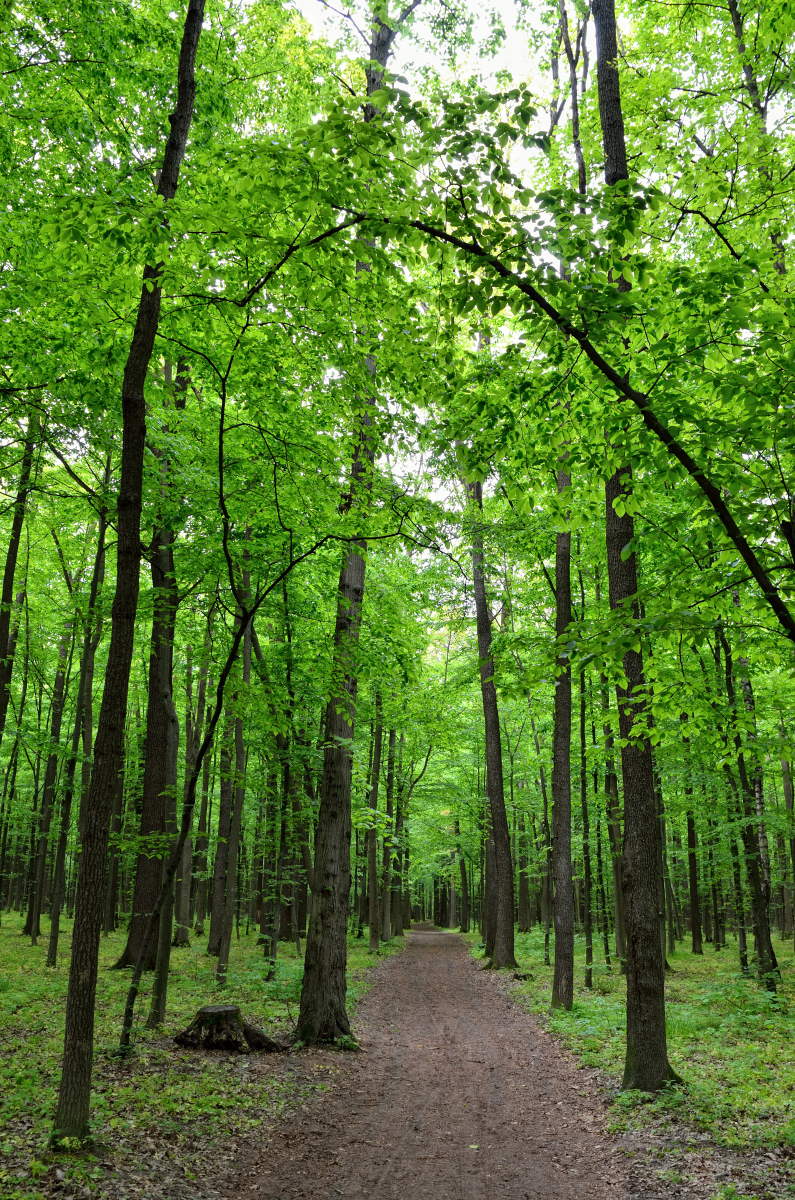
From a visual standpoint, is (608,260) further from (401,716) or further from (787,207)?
(401,716)

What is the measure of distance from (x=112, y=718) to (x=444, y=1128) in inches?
203

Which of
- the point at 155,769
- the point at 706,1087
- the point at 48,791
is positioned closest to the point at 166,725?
the point at 155,769

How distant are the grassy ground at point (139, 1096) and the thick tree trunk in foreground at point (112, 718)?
434 millimetres

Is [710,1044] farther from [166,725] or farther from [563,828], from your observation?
[166,725]

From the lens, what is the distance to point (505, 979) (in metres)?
15.9

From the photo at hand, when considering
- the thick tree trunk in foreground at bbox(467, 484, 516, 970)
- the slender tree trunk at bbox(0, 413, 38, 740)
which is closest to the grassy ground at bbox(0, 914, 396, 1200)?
the slender tree trunk at bbox(0, 413, 38, 740)

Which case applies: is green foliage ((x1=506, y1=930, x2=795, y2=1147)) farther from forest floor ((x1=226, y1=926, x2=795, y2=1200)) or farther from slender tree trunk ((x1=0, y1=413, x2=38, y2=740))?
slender tree trunk ((x1=0, y1=413, x2=38, y2=740))

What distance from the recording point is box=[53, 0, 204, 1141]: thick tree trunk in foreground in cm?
489

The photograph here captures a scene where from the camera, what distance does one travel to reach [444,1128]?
642 centimetres

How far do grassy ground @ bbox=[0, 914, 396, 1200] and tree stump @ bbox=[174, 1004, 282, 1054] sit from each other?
0.24 m

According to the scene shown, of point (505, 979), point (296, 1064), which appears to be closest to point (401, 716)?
point (505, 979)

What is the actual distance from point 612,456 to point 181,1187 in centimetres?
625

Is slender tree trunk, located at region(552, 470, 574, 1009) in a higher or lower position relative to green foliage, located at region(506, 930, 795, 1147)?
higher

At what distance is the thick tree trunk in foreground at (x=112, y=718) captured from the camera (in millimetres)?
4887
